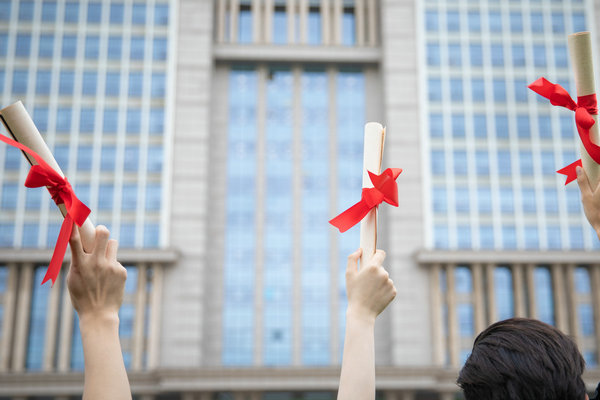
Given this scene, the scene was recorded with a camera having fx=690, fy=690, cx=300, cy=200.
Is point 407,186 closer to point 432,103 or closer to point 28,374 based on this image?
point 432,103

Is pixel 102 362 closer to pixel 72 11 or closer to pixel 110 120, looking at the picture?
pixel 110 120

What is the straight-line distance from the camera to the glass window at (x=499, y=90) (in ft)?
131

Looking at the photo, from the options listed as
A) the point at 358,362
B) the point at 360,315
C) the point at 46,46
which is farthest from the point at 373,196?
the point at 46,46

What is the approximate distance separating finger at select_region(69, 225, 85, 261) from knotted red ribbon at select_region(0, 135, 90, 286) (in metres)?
0.03

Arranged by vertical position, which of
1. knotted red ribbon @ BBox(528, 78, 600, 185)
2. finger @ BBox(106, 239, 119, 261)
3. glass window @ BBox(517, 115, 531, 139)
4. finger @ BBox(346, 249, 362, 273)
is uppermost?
glass window @ BBox(517, 115, 531, 139)

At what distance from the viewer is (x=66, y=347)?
36.7 metres

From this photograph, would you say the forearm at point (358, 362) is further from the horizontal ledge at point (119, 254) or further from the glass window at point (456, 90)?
Answer: the glass window at point (456, 90)

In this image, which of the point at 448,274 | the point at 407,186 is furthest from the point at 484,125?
the point at 448,274

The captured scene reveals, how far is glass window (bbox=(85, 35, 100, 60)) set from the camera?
131 ft

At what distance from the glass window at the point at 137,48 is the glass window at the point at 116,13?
4.41 feet

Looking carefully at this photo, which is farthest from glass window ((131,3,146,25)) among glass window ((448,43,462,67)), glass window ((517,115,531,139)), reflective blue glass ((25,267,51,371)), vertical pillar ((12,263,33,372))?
glass window ((517,115,531,139))

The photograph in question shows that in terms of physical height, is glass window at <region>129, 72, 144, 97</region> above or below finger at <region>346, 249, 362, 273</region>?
above

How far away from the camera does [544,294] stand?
38438 mm

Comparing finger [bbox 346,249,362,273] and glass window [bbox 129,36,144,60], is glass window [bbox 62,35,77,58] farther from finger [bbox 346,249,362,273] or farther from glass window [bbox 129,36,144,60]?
finger [bbox 346,249,362,273]
